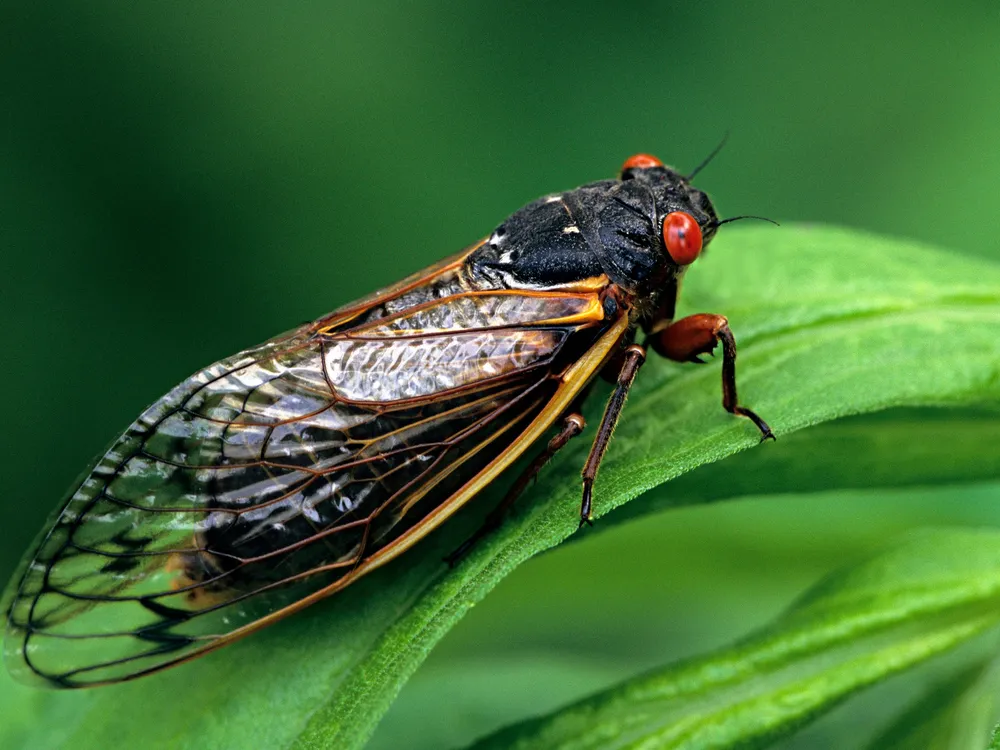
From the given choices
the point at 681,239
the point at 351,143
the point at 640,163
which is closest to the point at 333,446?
the point at 681,239

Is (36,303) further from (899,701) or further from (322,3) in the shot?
(899,701)

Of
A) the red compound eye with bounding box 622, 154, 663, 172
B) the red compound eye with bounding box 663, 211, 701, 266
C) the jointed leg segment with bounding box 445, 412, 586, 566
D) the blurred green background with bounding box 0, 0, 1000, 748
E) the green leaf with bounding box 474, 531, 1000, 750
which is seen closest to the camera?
the green leaf with bounding box 474, 531, 1000, 750

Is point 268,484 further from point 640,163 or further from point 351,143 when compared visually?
point 351,143

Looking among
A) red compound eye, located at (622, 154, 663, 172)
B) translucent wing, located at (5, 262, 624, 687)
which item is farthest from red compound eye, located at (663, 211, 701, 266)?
red compound eye, located at (622, 154, 663, 172)

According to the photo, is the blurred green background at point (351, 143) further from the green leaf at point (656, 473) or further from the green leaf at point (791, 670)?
the green leaf at point (791, 670)

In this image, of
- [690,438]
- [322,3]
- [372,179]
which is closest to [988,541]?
[690,438]

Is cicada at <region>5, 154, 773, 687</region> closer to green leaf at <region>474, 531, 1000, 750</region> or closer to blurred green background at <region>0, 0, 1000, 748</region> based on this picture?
green leaf at <region>474, 531, 1000, 750</region>

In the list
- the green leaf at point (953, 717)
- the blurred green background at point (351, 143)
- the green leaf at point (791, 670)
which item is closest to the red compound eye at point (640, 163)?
the green leaf at point (791, 670)
